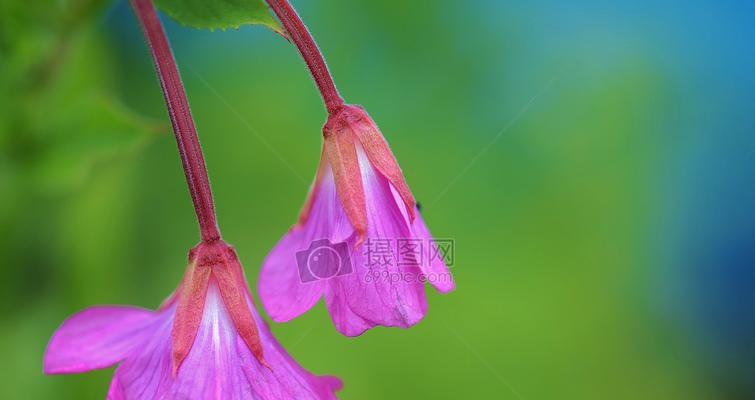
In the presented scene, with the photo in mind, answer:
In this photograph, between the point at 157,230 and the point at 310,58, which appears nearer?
the point at 310,58

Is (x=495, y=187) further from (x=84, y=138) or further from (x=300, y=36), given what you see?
(x=300, y=36)

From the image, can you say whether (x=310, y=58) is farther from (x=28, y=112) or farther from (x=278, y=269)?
(x=28, y=112)

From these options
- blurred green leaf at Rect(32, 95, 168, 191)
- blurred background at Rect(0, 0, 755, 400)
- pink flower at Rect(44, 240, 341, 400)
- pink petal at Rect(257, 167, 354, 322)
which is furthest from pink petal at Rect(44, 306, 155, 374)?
blurred background at Rect(0, 0, 755, 400)

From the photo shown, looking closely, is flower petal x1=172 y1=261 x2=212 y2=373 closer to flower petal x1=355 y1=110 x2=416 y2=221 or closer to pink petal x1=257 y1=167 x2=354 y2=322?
pink petal x1=257 y1=167 x2=354 y2=322

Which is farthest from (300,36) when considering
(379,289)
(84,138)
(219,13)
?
(84,138)

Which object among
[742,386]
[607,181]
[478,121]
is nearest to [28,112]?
[478,121]

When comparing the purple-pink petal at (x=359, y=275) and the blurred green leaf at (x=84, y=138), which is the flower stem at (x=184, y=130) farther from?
the blurred green leaf at (x=84, y=138)

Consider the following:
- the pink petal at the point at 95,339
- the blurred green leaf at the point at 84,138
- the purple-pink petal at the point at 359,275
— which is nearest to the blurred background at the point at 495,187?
the blurred green leaf at the point at 84,138
